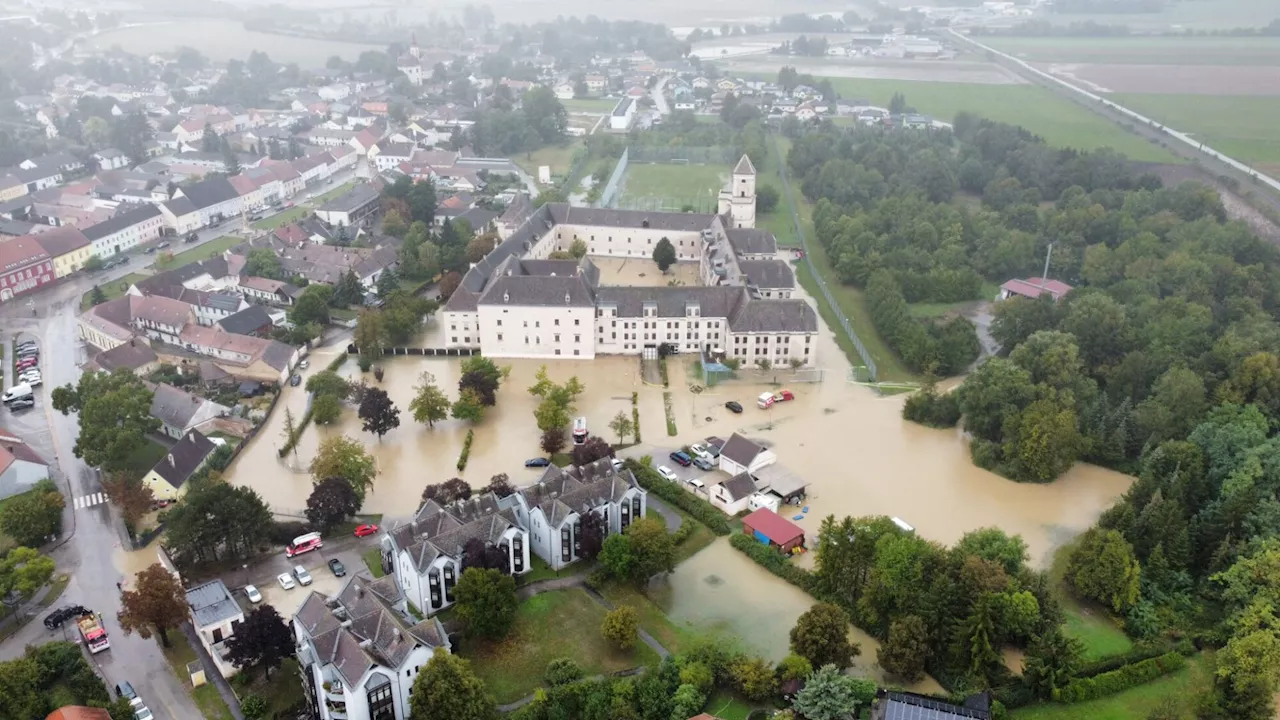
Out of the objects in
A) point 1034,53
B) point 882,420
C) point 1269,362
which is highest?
point 1034,53

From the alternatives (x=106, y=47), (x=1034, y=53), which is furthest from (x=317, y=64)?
(x=1034, y=53)

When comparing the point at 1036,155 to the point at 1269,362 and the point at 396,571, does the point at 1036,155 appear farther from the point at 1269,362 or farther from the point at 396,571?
the point at 396,571

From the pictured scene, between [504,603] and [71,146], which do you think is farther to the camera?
[71,146]

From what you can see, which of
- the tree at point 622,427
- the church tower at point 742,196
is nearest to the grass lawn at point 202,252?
the tree at point 622,427

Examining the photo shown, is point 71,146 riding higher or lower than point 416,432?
higher

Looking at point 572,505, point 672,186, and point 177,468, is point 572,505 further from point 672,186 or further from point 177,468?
point 672,186

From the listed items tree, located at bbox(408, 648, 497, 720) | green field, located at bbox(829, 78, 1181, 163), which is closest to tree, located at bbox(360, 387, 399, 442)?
tree, located at bbox(408, 648, 497, 720)

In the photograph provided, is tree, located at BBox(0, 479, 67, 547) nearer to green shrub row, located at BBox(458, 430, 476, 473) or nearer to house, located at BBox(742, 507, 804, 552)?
green shrub row, located at BBox(458, 430, 476, 473)
